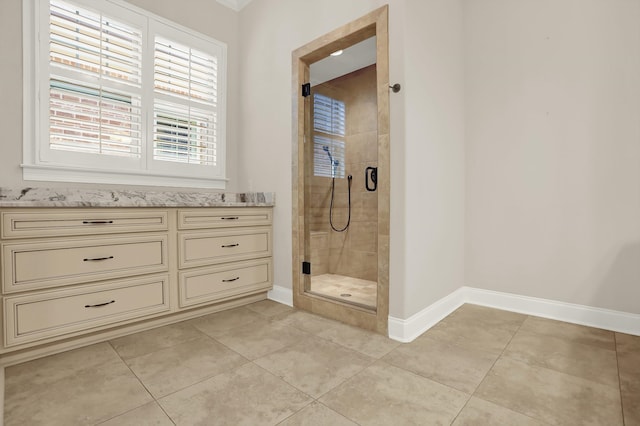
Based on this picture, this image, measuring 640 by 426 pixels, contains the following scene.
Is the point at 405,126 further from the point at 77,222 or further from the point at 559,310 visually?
the point at 77,222

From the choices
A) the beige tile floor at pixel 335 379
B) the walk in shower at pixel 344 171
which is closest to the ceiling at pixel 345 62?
the walk in shower at pixel 344 171

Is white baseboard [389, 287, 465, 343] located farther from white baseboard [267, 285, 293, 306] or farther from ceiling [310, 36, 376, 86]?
ceiling [310, 36, 376, 86]

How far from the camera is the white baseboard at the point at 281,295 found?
2.74 meters

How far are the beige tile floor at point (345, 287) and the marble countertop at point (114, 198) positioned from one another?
1.07 m

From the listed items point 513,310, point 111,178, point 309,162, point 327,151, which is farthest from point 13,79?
point 513,310

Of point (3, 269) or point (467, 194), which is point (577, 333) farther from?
point (3, 269)

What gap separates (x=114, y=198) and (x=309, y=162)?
5.15ft

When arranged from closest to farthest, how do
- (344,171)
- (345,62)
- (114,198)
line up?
(114,198)
(345,62)
(344,171)

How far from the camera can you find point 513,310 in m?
2.54

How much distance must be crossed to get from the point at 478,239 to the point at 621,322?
1.03 m

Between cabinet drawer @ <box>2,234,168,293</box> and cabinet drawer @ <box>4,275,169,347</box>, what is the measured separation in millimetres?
63

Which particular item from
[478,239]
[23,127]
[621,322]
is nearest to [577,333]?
[621,322]

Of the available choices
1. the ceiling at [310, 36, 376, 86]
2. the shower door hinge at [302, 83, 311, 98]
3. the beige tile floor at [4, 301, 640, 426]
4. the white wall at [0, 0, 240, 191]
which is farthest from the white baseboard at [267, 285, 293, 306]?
the ceiling at [310, 36, 376, 86]

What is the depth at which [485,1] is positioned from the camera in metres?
2.68
